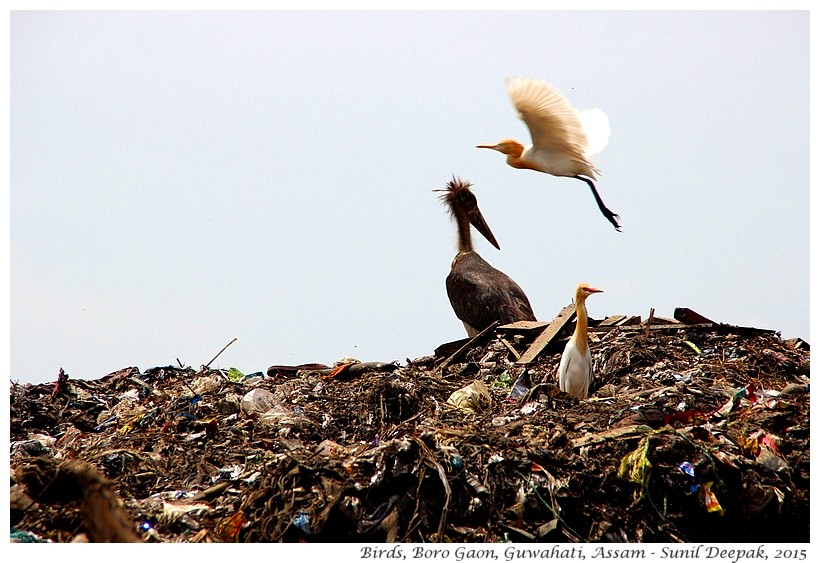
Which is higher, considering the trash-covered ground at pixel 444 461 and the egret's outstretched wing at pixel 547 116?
the egret's outstretched wing at pixel 547 116

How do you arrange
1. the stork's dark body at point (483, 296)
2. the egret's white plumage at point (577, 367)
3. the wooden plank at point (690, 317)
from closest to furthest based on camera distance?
the egret's white plumage at point (577, 367), the wooden plank at point (690, 317), the stork's dark body at point (483, 296)

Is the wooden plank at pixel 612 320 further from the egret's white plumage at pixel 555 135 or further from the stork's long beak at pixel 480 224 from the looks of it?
the stork's long beak at pixel 480 224

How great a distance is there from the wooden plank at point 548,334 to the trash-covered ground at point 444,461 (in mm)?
580

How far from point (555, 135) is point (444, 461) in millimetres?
3573

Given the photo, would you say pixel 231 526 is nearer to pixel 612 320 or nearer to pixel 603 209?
pixel 603 209

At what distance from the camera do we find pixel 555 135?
7.55m

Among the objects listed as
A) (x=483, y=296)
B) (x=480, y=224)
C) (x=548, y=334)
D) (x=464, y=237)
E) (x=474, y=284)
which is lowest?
(x=548, y=334)

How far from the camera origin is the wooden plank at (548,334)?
A: 28.7 ft

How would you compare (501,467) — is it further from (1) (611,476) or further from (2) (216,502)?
(2) (216,502)

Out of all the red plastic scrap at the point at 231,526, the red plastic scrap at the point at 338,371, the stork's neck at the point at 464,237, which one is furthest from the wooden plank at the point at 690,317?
the red plastic scrap at the point at 231,526

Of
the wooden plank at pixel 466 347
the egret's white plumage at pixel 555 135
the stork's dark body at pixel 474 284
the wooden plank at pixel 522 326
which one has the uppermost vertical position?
the egret's white plumage at pixel 555 135

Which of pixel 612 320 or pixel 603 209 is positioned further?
pixel 612 320

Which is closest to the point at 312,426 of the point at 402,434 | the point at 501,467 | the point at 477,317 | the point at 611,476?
the point at 402,434

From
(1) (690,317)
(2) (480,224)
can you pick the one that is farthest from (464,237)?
(1) (690,317)
